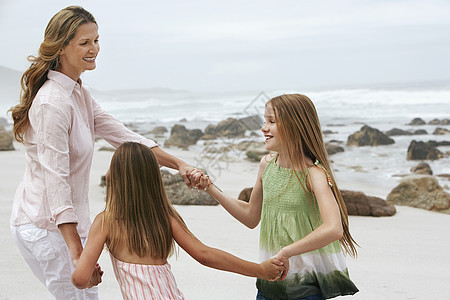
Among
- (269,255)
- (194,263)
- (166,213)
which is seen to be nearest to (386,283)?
(194,263)

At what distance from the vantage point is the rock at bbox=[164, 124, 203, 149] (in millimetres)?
17250

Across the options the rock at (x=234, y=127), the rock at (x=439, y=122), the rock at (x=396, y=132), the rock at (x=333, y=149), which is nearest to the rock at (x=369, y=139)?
the rock at (x=333, y=149)

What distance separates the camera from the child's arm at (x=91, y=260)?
2389mm

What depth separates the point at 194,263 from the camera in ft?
16.3

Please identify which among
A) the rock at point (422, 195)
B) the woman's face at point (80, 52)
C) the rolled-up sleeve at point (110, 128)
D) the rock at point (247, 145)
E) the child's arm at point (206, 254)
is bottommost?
the rock at point (247, 145)

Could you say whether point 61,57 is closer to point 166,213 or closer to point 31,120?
point 31,120

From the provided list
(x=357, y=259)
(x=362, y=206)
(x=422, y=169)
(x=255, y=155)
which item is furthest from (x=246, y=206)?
(x=255, y=155)

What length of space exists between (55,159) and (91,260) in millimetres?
438

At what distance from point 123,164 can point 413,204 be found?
576 centimetres

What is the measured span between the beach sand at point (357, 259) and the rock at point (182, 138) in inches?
368

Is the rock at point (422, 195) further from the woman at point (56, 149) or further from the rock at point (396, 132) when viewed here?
the rock at point (396, 132)

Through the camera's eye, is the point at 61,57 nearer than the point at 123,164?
No

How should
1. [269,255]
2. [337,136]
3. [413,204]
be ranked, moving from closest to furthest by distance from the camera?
[269,255], [413,204], [337,136]

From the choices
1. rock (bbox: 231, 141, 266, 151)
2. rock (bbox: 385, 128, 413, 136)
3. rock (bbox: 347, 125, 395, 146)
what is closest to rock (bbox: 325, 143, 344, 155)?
rock (bbox: 347, 125, 395, 146)
